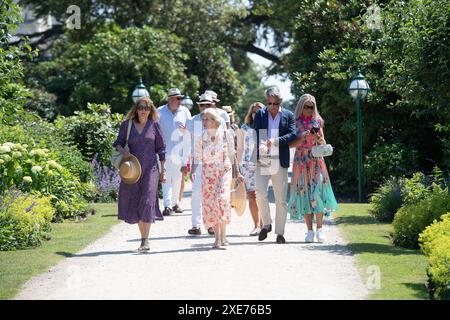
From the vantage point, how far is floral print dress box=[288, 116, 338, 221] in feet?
41.5

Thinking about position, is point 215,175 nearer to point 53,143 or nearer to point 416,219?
point 416,219

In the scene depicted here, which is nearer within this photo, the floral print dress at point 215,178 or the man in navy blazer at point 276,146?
the floral print dress at point 215,178

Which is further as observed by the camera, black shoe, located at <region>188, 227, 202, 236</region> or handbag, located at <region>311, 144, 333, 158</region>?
black shoe, located at <region>188, 227, 202, 236</region>

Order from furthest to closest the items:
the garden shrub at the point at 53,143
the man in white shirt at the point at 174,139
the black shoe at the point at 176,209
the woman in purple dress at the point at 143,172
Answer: the black shoe at the point at 176,209 → the man in white shirt at the point at 174,139 → the garden shrub at the point at 53,143 → the woman in purple dress at the point at 143,172

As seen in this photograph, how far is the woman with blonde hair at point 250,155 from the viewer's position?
504 inches

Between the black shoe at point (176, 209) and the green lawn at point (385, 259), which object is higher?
the black shoe at point (176, 209)

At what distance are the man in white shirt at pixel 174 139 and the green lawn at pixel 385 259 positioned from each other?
271 cm

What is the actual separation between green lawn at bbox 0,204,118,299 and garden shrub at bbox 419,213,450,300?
3.66 m

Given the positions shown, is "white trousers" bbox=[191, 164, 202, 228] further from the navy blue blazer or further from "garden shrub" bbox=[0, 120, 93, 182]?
"garden shrub" bbox=[0, 120, 93, 182]

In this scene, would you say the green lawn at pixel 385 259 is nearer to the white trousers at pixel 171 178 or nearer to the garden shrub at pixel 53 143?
the white trousers at pixel 171 178

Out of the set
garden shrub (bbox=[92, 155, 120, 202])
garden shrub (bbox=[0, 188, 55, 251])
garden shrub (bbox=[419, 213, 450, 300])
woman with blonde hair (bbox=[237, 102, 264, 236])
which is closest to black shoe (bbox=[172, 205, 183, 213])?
woman with blonde hair (bbox=[237, 102, 264, 236])

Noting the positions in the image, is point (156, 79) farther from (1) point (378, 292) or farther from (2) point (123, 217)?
(1) point (378, 292)

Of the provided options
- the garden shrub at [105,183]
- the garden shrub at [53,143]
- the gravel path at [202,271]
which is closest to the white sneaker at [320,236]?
the gravel path at [202,271]
